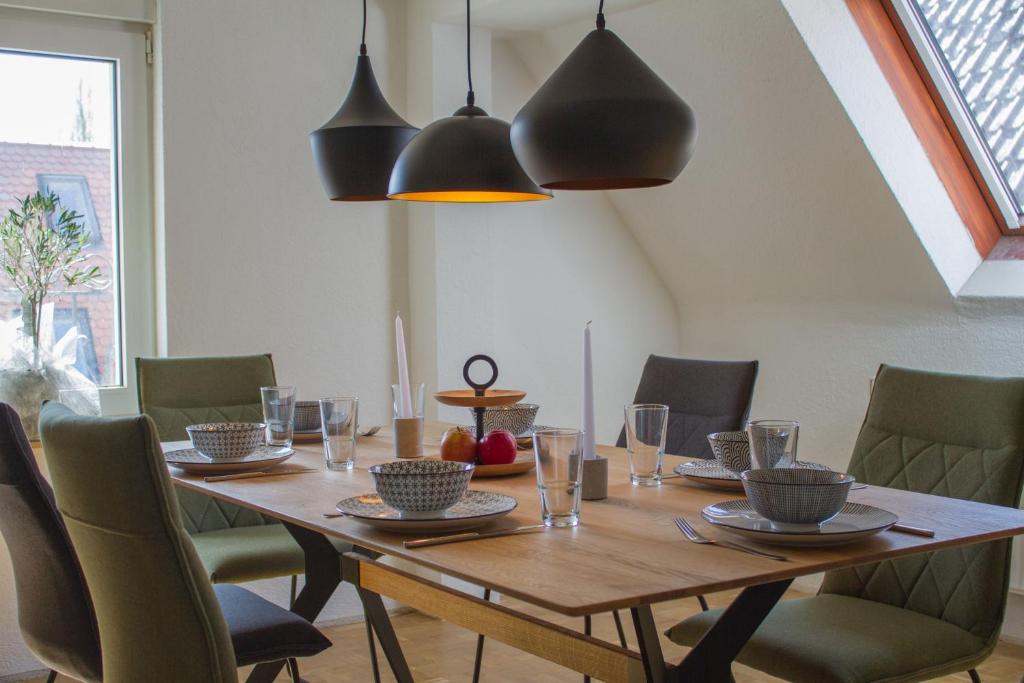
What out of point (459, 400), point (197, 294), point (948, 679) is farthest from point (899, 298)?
point (197, 294)

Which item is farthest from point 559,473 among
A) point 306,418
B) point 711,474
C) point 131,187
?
point 131,187

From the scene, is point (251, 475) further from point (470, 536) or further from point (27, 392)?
point (27, 392)

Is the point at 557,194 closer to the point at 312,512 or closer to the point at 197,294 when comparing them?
the point at 197,294

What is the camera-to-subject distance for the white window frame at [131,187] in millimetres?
3771

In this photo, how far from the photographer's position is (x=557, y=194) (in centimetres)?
459

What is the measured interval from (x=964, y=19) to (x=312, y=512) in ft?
8.41

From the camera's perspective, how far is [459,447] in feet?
8.05

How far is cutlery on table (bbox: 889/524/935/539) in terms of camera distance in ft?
5.90

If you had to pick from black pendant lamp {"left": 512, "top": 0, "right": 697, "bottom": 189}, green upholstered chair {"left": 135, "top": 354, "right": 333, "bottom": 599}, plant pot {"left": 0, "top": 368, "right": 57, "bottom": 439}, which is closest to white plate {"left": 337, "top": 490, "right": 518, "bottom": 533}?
black pendant lamp {"left": 512, "top": 0, "right": 697, "bottom": 189}

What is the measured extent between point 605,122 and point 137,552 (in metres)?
0.97

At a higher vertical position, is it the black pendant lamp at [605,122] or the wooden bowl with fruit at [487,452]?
the black pendant lamp at [605,122]

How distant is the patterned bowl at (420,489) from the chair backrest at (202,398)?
4.84 feet

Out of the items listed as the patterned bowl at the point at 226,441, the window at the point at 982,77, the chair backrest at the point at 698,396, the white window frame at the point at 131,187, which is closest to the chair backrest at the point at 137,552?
the patterned bowl at the point at 226,441

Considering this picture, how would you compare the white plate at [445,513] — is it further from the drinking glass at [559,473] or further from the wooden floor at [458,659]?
the wooden floor at [458,659]
